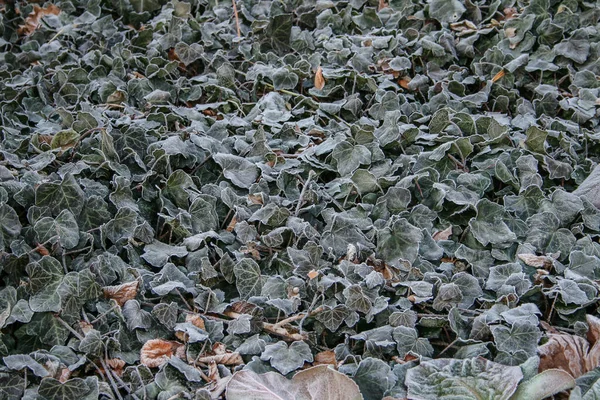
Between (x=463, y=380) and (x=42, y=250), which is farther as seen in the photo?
(x=42, y=250)

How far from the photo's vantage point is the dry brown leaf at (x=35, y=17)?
2.93 meters

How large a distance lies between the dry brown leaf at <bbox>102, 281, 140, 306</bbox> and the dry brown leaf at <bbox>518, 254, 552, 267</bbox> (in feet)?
3.29

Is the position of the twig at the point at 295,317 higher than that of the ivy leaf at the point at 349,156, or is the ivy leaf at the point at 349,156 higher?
the ivy leaf at the point at 349,156

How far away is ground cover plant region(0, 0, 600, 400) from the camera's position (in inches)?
58.6

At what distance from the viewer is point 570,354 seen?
1463 millimetres

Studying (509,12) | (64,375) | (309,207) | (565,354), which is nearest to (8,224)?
(64,375)

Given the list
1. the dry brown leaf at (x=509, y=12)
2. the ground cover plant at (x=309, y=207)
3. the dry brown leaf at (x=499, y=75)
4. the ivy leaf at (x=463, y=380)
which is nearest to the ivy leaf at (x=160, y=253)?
the ground cover plant at (x=309, y=207)

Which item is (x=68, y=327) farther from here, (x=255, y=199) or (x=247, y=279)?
(x=255, y=199)

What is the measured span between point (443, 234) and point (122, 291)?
2.89 ft

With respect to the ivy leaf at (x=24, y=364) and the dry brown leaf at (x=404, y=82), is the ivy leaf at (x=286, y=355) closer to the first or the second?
the ivy leaf at (x=24, y=364)

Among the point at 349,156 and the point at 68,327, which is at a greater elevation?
the point at 349,156

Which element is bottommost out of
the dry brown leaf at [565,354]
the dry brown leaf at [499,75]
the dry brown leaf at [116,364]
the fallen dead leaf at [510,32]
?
the dry brown leaf at [116,364]

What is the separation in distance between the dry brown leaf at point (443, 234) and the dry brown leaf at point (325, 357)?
1.62ft

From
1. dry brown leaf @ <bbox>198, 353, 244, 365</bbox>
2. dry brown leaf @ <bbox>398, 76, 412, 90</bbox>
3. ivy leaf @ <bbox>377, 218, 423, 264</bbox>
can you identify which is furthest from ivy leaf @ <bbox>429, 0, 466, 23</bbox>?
dry brown leaf @ <bbox>198, 353, 244, 365</bbox>
